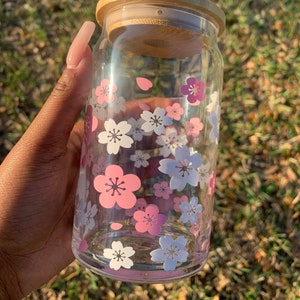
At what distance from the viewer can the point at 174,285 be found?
2.42 meters

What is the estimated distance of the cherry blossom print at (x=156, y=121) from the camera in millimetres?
1562

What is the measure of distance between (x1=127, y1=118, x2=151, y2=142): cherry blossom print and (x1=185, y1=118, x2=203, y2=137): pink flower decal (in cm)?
12

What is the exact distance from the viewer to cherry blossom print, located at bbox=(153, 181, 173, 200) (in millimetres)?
1619

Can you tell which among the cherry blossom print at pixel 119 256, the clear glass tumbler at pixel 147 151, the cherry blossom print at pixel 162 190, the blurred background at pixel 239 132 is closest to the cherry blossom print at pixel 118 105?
the clear glass tumbler at pixel 147 151

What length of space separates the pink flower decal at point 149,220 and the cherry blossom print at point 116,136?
Result: 0.19 metres

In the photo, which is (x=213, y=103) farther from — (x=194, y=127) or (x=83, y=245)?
(x=83, y=245)

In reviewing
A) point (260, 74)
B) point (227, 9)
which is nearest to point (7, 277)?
point (260, 74)

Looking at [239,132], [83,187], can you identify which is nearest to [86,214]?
[83,187]

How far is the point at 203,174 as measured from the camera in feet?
5.34

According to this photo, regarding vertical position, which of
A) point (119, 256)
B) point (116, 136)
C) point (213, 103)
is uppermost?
point (213, 103)

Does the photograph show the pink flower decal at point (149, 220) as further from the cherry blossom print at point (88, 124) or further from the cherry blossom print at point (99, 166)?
the cherry blossom print at point (88, 124)

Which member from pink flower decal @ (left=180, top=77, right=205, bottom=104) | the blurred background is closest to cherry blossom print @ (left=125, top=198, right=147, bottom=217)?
pink flower decal @ (left=180, top=77, right=205, bottom=104)

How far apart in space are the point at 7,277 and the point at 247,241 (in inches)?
43.4

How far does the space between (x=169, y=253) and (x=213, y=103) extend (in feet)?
1.52
